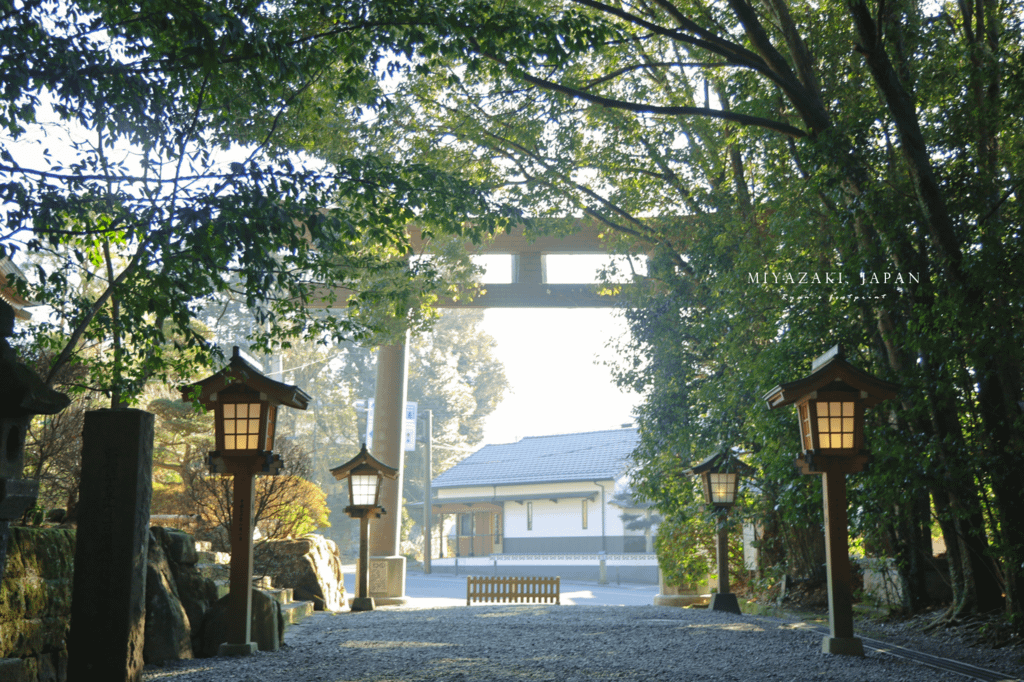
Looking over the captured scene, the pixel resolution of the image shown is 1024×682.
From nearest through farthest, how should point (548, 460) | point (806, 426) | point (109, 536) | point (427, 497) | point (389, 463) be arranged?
point (109, 536) → point (806, 426) → point (389, 463) → point (427, 497) → point (548, 460)

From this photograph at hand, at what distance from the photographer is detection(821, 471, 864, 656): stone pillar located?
18.9 feet

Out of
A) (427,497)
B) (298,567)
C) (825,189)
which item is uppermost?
(825,189)

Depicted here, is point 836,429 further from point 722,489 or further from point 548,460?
point 548,460

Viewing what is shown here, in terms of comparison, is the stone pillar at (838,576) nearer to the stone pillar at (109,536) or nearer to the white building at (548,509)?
the stone pillar at (109,536)

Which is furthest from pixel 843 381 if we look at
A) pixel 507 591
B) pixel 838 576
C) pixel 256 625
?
pixel 507 591

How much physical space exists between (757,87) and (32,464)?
814 centimetres

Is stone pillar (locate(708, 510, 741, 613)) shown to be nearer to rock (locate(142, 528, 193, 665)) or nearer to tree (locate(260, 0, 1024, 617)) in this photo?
tree (locate(260, 0, 1024, 617))

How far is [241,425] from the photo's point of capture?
626 centimetres

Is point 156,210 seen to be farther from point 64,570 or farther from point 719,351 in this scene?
point 719,351

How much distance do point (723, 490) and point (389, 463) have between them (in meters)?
6.46

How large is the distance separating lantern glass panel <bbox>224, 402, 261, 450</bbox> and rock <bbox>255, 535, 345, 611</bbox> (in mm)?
4205

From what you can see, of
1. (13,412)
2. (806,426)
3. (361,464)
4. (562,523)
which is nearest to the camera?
(13,412)

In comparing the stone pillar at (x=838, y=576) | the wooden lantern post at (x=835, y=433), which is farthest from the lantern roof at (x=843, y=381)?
the stone pillar at (x=838, y=576)

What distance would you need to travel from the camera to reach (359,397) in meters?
34.7
